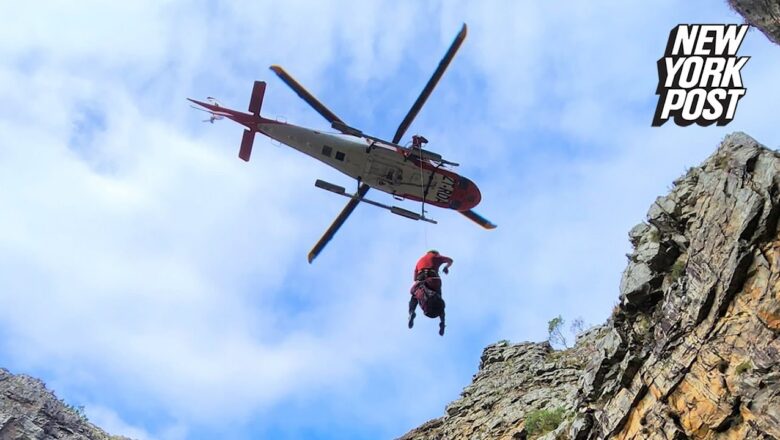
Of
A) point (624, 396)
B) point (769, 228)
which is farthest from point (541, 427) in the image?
point (769, 228)

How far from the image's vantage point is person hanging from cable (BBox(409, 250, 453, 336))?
15.5 metres

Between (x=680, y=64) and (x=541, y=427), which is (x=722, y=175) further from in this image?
(x=541, y=427)

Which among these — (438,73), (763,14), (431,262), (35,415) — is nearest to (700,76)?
(763,14)

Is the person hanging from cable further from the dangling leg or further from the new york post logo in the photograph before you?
the new york post logo

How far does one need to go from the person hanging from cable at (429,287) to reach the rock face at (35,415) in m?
33.3

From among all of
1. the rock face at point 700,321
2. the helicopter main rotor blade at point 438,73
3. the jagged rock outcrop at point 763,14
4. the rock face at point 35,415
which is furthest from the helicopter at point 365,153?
the rock face at point 35,415

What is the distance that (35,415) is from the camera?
39.8 meters

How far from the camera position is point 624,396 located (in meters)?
14.1

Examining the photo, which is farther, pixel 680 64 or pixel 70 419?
pixel 70 419

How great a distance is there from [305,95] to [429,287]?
6.86 meters

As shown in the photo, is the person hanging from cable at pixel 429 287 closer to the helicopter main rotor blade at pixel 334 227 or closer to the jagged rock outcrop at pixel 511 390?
the helicopter main rotor blade at pixel 334 227

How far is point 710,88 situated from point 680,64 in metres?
1.11

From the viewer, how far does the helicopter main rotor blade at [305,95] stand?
57.7ft

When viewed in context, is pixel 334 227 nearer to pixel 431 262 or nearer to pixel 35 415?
pixel 431 262
